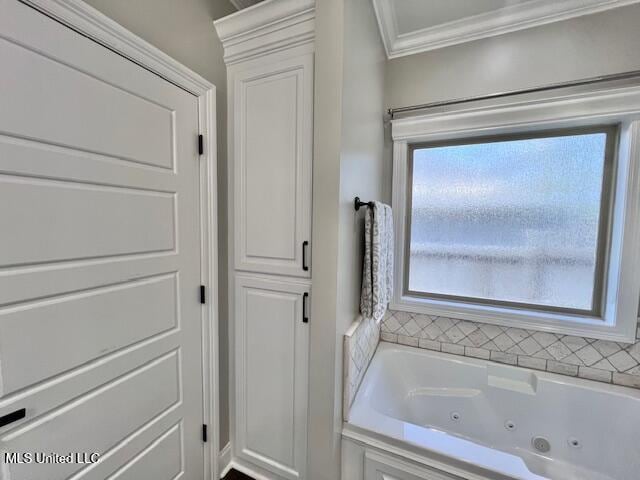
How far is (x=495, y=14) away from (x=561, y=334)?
2050 mm

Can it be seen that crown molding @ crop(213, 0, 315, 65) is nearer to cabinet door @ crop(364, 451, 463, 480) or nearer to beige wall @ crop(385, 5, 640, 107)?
beige wall @ crop(385, 5, 640, 107)

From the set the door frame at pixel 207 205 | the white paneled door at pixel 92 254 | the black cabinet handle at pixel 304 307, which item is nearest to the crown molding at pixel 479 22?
the door frame at pixel 207 205

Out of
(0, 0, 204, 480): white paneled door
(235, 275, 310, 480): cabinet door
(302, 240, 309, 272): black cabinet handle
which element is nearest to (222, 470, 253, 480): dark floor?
(235, 275, 310, 480): cabinet door

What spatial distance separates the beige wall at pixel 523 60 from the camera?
56.9 inches

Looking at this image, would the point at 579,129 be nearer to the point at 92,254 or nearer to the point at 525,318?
the point at 525,318

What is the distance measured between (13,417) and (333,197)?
1267mm

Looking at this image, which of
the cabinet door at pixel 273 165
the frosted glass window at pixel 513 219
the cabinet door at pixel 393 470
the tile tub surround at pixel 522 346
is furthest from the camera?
the frosted glass window at pixel 513 219

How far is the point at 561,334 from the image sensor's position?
1.62 meters

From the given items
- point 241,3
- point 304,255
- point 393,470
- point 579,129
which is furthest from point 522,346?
point 241,3

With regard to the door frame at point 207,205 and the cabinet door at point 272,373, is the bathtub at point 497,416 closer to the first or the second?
the cabinet door at point 272,373

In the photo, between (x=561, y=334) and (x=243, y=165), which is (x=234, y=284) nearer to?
(x=243, y=165)

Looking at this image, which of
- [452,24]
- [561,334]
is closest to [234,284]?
[561,334]

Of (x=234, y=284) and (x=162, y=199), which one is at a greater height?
(x=162, y=199)

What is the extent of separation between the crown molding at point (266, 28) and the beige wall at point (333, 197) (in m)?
0.10
